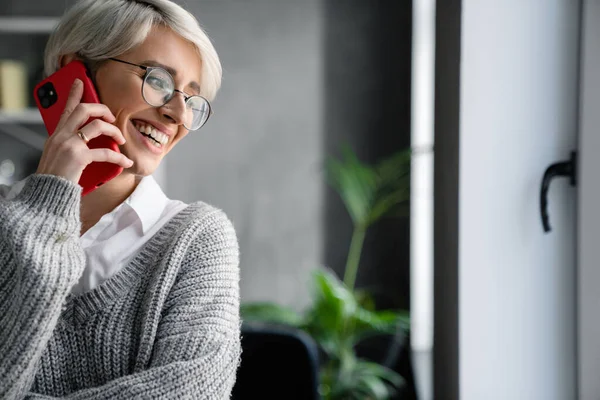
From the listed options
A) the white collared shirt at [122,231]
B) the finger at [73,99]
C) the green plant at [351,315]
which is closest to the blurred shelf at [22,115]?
the green plant at [351,315]

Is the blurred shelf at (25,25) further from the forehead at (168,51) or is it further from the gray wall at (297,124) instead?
the forehead at (168,51)

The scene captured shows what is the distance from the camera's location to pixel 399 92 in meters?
3.08

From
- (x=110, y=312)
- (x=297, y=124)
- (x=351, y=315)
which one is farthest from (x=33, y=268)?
(x=297, y=124)

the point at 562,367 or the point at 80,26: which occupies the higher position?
the point at 80,26

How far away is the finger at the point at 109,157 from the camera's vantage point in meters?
1.00

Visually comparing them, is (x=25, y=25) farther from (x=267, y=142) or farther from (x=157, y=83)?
(x=157, y=83)

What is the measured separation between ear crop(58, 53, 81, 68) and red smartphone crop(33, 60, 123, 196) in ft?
0.08

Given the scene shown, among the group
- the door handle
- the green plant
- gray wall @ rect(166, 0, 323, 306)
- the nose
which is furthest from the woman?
gray wall @ rect(166, 0, 323, 306)

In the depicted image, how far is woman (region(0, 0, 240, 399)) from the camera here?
Result: 0.93 meters

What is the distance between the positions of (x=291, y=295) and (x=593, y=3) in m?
2.30

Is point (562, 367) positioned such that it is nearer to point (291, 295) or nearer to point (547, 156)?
point (547, 156)

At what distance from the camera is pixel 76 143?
1003mm

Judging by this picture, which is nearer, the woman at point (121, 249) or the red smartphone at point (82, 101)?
the woman at point (121, 249)

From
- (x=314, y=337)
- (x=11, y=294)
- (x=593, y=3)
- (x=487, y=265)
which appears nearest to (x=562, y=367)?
(x=487, y=265)
